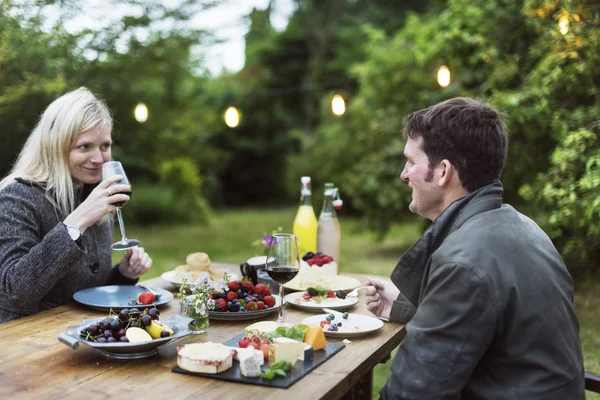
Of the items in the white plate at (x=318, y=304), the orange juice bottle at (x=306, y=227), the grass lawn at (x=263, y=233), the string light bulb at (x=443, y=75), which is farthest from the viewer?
the string light bulb at (x=443, y=75)

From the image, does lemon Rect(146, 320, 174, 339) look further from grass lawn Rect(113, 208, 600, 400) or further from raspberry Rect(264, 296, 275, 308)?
grass lawn Rect(113, 208, 600, 400)

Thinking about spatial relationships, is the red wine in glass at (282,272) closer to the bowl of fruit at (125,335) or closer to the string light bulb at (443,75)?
the bowl of fruit at (125,335)

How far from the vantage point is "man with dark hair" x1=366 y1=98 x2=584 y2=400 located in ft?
5.20

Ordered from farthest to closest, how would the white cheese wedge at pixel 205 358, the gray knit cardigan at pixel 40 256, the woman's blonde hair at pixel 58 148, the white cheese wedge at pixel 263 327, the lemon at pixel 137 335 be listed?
the woman's blonde hair at pixel 58 148 → the gray knit cardigan at pixel 40 256 → the white cheese wedge at pixel 263 327 → the lemon at pixel 137 335 → the white cheese wedge at pixel 205 358

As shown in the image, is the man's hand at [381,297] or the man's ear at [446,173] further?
the man's hand at [381,297]

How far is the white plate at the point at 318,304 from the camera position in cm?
245

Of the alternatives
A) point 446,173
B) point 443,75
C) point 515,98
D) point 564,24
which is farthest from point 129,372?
point 443,75

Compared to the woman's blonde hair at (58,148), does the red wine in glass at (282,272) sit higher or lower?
lower

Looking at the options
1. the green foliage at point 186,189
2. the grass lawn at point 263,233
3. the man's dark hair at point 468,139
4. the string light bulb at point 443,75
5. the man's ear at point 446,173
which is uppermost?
the string light bulb at point 443,75

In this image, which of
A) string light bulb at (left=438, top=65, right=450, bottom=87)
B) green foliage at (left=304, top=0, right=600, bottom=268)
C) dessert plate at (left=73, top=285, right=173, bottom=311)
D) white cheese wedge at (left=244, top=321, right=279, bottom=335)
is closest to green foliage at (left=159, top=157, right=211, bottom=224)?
Answer: green foliage at (left=304, top=0, right=600, bottom=268)

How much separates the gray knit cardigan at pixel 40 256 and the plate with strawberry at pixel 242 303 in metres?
0.54

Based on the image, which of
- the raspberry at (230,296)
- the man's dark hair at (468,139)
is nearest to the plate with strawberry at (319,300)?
the raspberry at (230,296)

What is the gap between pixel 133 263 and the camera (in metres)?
2.80

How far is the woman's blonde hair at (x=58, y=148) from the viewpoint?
8.66ft
